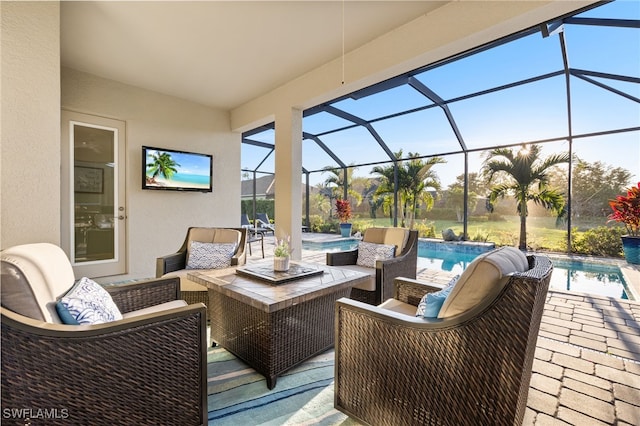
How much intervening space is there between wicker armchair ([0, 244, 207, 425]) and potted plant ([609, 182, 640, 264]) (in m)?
7.38

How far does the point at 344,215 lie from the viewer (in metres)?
9.99

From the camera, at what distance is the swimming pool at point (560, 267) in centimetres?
402

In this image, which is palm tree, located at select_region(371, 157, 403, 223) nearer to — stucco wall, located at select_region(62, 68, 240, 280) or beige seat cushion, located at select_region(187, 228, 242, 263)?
stucco wall, located at select_region(62, 68, 240, 280)

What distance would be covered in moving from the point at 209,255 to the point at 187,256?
0.28 metres

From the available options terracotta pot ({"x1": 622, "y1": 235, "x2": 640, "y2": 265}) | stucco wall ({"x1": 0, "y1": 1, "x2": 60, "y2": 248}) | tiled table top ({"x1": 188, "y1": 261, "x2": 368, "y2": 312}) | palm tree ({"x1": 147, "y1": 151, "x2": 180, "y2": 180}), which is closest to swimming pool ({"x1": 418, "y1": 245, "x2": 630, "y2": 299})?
terracotta pot ({"x1": 622, "y1": 235, "x2": 640, "y2": 265})

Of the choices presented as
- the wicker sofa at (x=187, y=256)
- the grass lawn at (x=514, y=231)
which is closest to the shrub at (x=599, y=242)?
the grass lawn at (x=514, y=231)

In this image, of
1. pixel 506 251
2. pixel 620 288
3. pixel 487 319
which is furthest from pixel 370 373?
pixel 620 288

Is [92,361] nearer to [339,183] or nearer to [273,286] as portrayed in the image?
[273,286]

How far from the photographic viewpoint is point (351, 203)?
1038 cm

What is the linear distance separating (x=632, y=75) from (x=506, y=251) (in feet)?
18.1

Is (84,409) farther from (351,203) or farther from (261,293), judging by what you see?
(351,203)

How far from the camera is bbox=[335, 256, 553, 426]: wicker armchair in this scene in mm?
1082

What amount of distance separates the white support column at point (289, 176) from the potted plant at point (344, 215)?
5561 mm

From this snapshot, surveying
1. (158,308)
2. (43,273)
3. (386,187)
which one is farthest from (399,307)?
(386,187)
